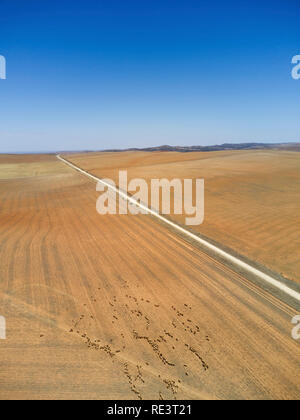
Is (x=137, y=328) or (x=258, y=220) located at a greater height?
(x=258, y=220)

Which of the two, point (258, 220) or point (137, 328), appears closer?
point (137, 328)

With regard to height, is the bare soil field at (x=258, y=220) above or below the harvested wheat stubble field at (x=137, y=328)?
above

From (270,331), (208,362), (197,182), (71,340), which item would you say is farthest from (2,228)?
(197,182)

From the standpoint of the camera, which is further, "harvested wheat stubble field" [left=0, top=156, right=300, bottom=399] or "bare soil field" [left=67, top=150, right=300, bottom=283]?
"bare soil field" [left=67, top=150, right=300, bottom=283]

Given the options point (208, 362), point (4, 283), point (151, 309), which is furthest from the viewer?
point (4, 283)

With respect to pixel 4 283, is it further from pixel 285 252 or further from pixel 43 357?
pixel 285 252

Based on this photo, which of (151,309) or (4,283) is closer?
A: (151,309)

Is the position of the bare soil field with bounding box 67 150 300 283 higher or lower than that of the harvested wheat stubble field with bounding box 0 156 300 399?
higher

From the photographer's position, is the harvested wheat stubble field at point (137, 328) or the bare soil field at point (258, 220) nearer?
the harvested wheat stubble field at point (137, 328)
